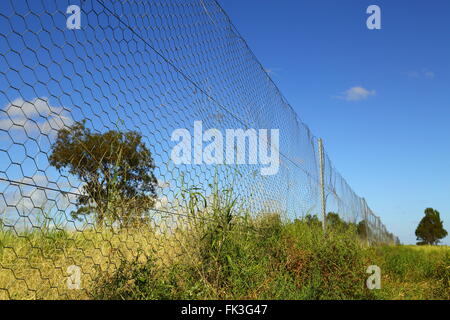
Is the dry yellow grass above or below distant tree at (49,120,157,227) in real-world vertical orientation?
below

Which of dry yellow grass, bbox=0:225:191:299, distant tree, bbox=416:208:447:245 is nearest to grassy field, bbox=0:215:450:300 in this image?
dry yellow grass, bbox=0:225:191:299

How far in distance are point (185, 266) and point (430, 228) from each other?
43361 mm

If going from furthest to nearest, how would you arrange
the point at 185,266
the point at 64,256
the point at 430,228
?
the point at 430,228 → the point at 185,266 → the point at 64,256

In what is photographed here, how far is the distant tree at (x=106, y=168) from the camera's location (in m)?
2.22

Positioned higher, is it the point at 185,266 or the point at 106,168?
the point at 106,168

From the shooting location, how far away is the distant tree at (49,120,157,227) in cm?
222

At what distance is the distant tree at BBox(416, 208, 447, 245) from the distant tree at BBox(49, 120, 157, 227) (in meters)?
42.4

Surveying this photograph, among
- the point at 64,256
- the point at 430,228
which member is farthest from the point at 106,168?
the point at 430,228

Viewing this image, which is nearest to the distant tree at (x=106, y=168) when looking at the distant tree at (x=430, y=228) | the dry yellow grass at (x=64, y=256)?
the dry yellow grass at (x=64, y=256)

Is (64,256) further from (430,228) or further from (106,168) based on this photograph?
(430,228)

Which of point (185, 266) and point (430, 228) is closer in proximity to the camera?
point (185, 266)

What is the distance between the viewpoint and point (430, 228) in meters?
40.9

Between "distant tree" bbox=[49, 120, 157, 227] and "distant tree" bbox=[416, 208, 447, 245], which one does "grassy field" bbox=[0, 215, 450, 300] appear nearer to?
"distant tree" bbox=[49, 120, 157, 227]

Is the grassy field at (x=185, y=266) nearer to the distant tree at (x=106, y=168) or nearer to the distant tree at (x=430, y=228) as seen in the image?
the distant tree at (x=106, y=168)
